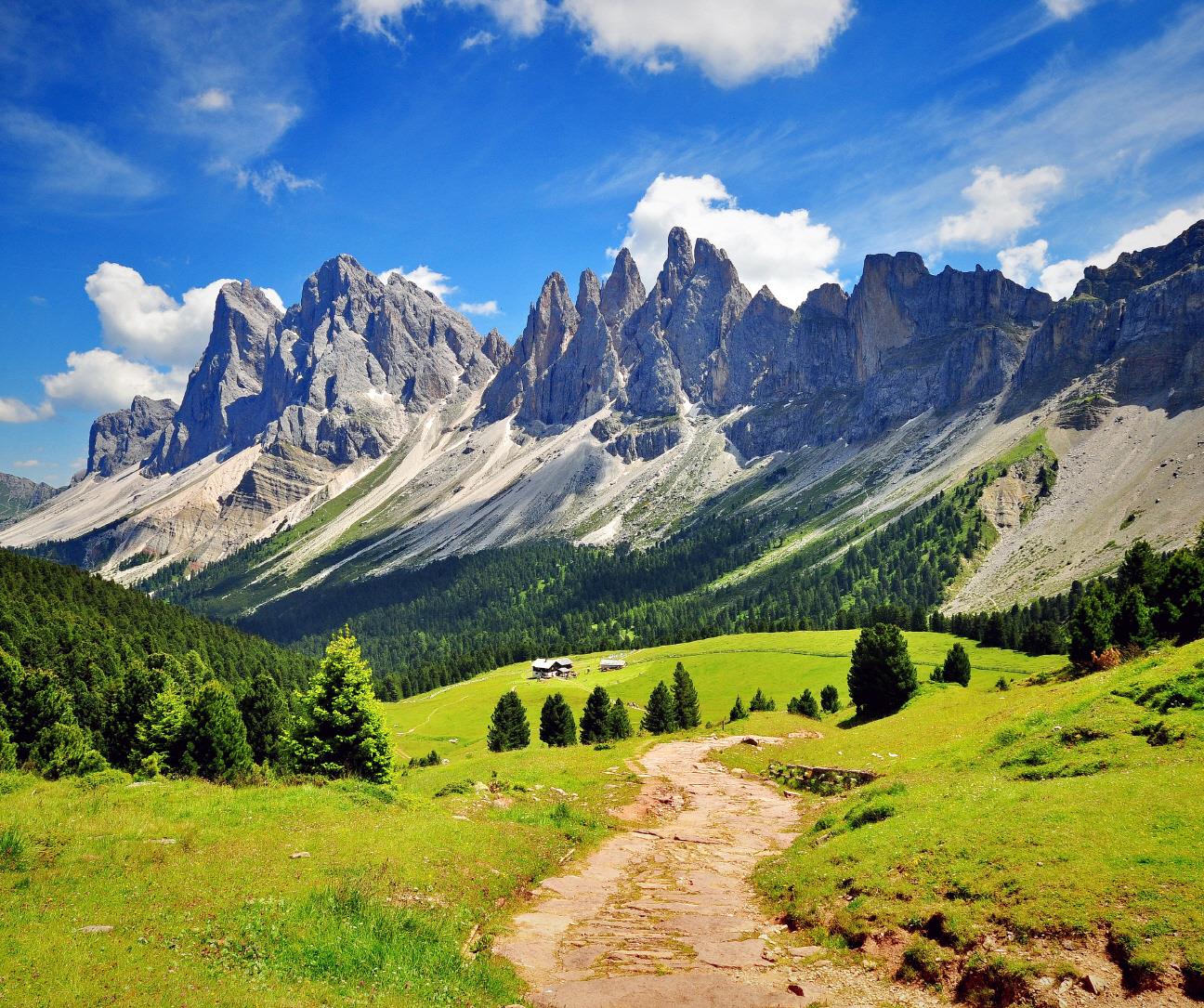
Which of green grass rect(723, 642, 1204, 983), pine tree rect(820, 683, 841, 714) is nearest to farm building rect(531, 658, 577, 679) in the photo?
pine tree rect(820, 683, 841, 714)

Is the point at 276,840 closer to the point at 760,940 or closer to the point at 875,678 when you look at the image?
the point at 760,940

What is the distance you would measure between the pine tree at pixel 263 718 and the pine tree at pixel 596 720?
29795 millimetres

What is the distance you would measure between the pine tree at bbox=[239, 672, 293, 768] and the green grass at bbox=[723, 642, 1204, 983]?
49612 millimetres

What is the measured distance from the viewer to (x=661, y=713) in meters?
74.8

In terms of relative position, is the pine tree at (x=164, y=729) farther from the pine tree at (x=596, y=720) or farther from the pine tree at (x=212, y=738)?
the pine tree at (x=596, y=720)

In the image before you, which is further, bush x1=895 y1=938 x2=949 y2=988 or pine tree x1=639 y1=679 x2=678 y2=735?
pine tree x1=639 y1=679 x2=678 y2=735

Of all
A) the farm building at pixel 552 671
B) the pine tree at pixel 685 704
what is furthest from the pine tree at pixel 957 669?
the farm building at pixel 552 671

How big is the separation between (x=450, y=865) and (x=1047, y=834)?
17.0m

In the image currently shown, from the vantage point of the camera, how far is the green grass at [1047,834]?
556 inches

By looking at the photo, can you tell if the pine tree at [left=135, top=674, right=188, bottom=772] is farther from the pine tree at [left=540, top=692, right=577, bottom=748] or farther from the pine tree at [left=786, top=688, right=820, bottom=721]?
the pine tree at [left=786, top=688, right=820, bottom=721]

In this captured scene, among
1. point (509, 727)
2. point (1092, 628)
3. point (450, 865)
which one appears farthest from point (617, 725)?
point (450, 865)

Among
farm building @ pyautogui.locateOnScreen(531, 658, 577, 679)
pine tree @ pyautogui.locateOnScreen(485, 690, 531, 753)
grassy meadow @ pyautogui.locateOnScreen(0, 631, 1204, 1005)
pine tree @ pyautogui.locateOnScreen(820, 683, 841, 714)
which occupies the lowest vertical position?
farm building @ pyautogui.locateOnScreen(531, 658, 577, 679)

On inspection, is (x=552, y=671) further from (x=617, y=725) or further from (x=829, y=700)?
(x=617, y=725)

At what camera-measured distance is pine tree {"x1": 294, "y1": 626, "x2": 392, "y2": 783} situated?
→ 38344 millimetres
